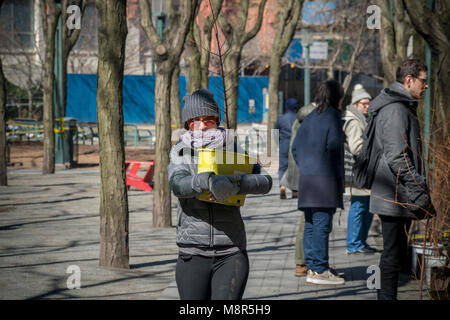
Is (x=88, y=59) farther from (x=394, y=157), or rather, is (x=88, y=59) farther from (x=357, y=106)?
(x=394, y=157)

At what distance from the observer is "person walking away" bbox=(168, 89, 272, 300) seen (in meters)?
4.22

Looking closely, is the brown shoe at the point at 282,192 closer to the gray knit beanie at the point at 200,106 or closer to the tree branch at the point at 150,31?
the tree branch at the point at 150,31

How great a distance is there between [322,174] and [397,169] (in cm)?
188

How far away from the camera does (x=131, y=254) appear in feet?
29.6

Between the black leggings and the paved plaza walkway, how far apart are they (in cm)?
264

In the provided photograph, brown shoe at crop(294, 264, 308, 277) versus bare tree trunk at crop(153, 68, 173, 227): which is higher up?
bare tree trunk at crop(153, 68, 173, 227)

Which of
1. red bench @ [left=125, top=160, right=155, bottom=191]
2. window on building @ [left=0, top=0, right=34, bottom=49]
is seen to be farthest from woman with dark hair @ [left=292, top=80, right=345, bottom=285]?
window on building @ [left=0, top=0, right=34, bottom=49]

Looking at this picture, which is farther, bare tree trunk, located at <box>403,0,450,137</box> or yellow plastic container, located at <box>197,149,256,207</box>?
bare tree trunk, located at <box>403,0,450,137</box>

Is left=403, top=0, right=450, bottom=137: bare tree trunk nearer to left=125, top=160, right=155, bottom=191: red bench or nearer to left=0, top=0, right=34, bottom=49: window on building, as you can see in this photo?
left=125, top=160, right=155, bottom=191: red bench

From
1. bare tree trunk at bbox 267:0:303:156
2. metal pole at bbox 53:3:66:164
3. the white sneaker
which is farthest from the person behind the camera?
metal pole at bbox 53:3:66:164

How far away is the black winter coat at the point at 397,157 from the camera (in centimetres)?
552

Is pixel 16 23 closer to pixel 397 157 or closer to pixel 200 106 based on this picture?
pixel 397 157

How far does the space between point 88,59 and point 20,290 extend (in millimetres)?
43190
